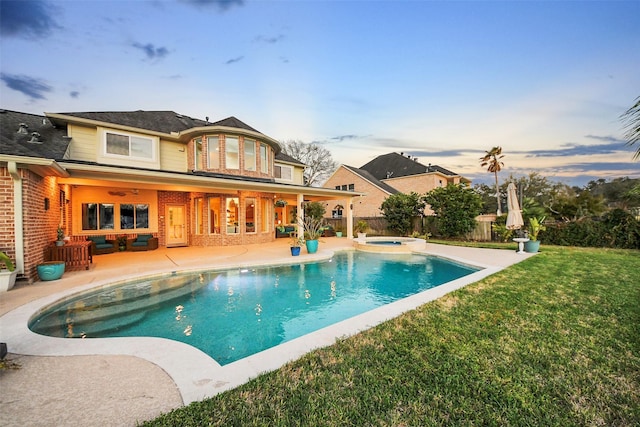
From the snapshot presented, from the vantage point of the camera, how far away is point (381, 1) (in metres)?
10.2

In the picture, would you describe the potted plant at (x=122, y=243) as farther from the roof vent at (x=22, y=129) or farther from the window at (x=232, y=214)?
the roof vent at (x=22, y=129)

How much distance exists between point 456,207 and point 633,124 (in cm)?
1655

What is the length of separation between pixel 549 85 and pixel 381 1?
8463 mm

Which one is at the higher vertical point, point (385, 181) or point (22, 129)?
point (385, 181)

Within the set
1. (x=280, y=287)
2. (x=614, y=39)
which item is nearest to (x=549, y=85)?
(x=614, y=39)

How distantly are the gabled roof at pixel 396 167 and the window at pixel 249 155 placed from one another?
21056 mm

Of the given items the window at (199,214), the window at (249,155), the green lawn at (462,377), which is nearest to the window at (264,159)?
the window at (249,155)

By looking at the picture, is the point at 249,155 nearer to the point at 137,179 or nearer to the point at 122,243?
the point at 137,179

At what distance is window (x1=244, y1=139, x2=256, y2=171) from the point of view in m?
14.3

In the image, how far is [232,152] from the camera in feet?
45.8

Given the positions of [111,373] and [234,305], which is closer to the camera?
[111,373]

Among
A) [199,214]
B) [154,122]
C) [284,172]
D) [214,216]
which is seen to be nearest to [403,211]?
[284,172]

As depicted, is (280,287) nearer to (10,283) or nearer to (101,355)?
(101,355)

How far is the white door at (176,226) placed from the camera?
47.8 feet
